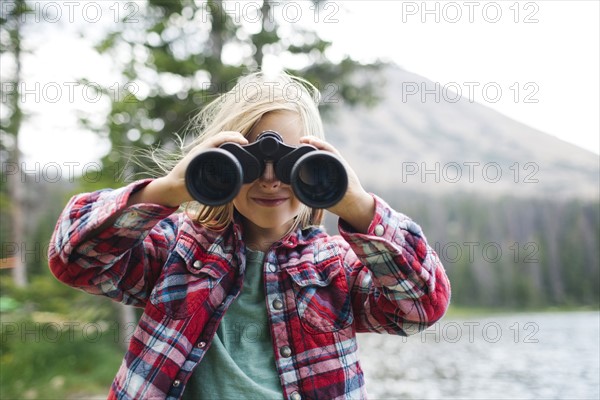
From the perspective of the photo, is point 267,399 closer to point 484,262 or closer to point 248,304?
point 248,304

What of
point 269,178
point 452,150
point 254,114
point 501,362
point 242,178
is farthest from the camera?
point 452,150

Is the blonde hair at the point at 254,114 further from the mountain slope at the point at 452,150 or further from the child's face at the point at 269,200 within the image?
the mountain slope at the point at 452,150

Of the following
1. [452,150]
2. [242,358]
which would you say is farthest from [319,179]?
[452,150]

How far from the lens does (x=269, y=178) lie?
3.86ft

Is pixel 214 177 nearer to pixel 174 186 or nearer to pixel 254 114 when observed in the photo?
pixel 174 186

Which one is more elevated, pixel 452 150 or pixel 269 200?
pixel 452 150

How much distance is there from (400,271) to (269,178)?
34 centimetres

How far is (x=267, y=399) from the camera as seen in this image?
1103 millimetres

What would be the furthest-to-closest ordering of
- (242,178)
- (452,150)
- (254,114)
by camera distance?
(452,150)
(254,114)
(242,178)

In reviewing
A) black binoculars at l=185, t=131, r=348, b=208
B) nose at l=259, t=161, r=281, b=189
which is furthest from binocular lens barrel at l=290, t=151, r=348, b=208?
nose at l=259, t=161, r=281, b=189

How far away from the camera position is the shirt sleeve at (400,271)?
107 centimetres

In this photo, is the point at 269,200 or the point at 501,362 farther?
the point at 501,362

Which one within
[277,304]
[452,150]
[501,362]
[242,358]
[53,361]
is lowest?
[53,361]

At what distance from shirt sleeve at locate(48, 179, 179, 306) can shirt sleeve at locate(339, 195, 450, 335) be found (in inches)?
16.2
